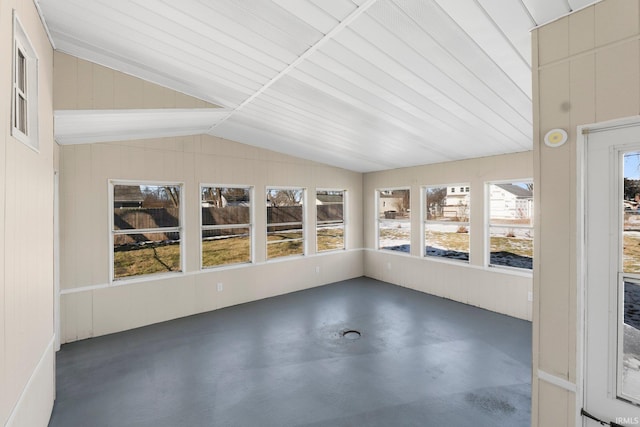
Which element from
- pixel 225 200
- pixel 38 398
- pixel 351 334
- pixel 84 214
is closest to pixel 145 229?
pixel 84 214

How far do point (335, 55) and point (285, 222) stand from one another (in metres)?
4.07

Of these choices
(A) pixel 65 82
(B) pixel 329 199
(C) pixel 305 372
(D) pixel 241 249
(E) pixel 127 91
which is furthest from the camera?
(B) pixel 329 199

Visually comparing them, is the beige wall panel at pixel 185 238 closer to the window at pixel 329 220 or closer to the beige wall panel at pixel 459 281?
the window at pixel 329 220

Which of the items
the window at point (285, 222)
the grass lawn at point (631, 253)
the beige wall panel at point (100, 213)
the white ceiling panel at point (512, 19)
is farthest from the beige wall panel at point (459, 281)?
the beige wall panel at point (100, 213)

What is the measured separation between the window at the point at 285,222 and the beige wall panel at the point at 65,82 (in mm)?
3372

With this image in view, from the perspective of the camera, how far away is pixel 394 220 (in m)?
6.57

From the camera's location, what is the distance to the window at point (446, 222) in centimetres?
533

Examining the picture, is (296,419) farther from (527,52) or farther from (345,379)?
(527,52)

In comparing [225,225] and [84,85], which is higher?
[84,85]

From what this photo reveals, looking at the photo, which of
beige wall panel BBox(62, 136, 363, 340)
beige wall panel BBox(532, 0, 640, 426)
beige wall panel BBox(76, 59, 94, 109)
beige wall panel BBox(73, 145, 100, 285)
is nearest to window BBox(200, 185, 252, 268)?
beige wall panel BBox(62, 136, 363, 340)

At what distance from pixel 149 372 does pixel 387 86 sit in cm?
377

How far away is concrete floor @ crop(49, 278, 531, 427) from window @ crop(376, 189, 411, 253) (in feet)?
6.20

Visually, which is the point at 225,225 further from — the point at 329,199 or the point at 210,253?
the point at 329,199

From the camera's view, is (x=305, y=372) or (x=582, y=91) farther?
(x=305, y=372)
